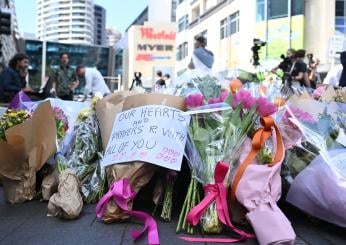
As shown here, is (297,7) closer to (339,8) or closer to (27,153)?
(339,8)

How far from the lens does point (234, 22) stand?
38.2m

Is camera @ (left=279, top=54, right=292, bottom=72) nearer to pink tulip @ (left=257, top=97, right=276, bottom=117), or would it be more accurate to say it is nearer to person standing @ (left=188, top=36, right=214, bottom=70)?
person standing @ (left=188, top=36, right=214, bottom=70)

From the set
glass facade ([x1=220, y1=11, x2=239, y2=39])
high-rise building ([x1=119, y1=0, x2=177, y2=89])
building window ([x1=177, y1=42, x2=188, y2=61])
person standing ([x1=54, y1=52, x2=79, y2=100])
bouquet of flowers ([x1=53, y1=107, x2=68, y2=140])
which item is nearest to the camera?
bouquet of flowers ([x1=53, y1=107, x2=68, y2=140])

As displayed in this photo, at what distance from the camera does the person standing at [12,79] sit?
7.41 m

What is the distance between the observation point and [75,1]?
91438 mm

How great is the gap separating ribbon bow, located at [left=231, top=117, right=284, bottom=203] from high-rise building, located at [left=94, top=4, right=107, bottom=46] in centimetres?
10404

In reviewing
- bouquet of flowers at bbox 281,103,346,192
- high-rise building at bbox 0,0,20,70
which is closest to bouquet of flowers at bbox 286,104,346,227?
bouquet of flowers at bbox 281,103,346,192

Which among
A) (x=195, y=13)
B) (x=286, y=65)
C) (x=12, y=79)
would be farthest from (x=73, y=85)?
(x=195, y=13)

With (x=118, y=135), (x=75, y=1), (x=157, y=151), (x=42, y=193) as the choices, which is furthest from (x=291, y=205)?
(x=75, y=1)

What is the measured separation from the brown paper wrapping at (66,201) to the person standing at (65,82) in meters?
5.68

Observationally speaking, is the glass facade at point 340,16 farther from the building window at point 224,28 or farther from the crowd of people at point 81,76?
the crowd of people at point 81,76

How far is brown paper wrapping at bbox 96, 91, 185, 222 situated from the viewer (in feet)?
10.1

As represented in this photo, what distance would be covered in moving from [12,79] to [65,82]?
5.14 feet

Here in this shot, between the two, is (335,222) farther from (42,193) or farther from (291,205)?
(42,193)
